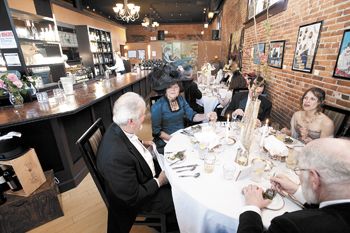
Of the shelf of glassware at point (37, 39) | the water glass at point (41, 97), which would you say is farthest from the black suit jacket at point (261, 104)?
the shelf of glassware at point (37, 39)

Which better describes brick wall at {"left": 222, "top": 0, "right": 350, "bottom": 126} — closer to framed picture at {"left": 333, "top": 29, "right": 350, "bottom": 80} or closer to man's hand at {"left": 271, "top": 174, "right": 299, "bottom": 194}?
framed picture at {"left": 333, "top": 29, "right": 350, "bottom": 80}

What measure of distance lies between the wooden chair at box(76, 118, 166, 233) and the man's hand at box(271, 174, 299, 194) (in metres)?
0.83

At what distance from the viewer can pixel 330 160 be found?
721mm

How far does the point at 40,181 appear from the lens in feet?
6.51

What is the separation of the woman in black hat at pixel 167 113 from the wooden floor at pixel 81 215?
0.96 m

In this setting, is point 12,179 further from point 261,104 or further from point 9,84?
point 261,104

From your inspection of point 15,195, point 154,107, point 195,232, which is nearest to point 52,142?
point 15,195

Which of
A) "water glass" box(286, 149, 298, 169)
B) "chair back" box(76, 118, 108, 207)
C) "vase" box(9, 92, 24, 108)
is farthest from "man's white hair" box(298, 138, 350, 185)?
"vase" box(9, 92, 24, 108)

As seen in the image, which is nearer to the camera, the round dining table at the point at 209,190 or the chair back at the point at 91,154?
the round dining table at the point at 209,190

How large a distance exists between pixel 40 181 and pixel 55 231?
0.53 meters

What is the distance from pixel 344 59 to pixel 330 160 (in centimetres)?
186

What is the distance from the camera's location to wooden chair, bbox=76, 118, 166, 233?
4.15 feet

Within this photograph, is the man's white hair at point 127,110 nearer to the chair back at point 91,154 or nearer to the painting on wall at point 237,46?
the chair back at point 91,154

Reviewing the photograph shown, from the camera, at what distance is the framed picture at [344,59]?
6.22ft
